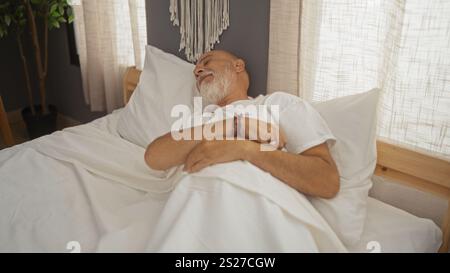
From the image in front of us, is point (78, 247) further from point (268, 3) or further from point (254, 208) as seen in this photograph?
point (268, 3)

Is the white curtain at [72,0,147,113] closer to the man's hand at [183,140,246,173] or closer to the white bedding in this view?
the white bedding

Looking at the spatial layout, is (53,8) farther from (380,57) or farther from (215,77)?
(380,57)

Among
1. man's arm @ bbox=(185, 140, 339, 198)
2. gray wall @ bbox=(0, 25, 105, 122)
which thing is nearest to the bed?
man's arm @ bbox=(185, 140, 339, 198)

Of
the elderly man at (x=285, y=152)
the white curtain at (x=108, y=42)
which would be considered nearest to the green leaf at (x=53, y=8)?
the white curtain at (x=108, y=42)

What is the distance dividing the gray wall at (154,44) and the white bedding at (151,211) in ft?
2.01

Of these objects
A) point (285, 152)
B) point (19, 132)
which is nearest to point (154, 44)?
point (285, 152)

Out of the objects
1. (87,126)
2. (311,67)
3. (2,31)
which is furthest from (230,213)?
(2,31)

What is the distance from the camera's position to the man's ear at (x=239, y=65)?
64.2 inches

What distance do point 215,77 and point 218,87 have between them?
0.13 feet

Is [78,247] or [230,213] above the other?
[230,213]

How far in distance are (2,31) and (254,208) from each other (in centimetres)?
215

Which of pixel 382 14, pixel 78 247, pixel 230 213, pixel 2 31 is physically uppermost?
pixel 382 14

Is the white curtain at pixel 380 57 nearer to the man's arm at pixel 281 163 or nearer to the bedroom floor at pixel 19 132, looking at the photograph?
the man's arm at pixel 281 163

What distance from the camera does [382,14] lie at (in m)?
1.29
